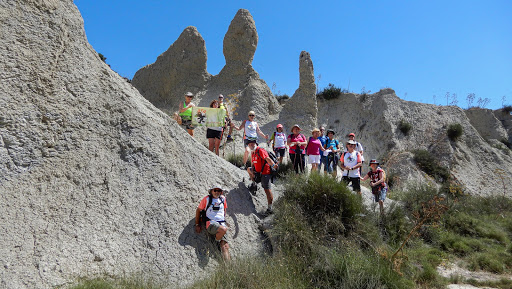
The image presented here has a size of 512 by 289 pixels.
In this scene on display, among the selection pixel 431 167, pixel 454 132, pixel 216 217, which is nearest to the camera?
pixel 216 217

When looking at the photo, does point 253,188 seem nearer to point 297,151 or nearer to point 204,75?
point 297,151

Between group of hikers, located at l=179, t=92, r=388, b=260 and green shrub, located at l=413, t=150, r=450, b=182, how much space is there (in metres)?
8.62

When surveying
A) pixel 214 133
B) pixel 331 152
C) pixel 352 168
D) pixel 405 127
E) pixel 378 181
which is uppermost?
pixel 405 127

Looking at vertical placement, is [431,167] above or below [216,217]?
above

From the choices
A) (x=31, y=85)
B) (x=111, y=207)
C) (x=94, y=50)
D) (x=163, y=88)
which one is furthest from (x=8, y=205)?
(x=163, y=88)

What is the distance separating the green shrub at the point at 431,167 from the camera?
16609 mm

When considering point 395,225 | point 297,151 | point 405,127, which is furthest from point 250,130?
point 405,127

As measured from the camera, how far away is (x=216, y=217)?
532 cm

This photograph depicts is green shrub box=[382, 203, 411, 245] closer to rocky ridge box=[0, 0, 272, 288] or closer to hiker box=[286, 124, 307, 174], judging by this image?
hiker box=[286, 124, 307, 174]

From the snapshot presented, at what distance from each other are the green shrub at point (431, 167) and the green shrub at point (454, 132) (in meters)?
3.32

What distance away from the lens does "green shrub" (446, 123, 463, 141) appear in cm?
1944

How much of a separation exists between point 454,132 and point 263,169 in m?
17.0

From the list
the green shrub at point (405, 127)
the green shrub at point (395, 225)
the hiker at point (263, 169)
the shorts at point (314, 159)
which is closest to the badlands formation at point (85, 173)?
the hiker at point (263, 169)

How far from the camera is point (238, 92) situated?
15.1m
